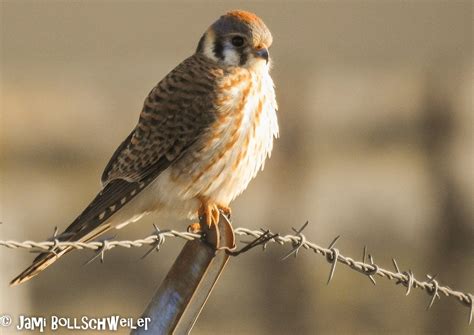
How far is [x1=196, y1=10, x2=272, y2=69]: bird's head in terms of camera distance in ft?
17.6

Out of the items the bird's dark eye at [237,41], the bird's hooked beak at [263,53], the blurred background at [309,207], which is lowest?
the blurred background at [309,207]

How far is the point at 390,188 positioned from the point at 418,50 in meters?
6.02

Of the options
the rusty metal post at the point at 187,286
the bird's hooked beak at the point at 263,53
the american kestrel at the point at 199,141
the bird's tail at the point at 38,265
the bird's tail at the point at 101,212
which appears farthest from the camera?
the bird's hooked beak at the point at 263,53

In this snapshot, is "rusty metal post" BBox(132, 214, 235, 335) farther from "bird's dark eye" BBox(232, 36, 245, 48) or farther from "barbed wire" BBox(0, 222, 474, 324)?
"bird's dark eye" BBox(232, 36, 245, 48)

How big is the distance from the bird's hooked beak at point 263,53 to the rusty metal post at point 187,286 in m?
1.27

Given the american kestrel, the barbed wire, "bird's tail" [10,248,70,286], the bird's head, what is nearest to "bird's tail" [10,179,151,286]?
the american kestrel

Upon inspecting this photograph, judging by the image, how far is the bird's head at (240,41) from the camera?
5.37m

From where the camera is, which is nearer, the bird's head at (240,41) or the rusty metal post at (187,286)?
the rusty metal post at (187,286)

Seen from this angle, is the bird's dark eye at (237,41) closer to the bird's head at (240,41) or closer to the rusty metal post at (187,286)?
the bird's head at (240,41)

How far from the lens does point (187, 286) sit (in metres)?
4.11

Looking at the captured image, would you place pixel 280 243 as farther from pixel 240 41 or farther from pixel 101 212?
pixel 240 41

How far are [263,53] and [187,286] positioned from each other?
5.21 feet

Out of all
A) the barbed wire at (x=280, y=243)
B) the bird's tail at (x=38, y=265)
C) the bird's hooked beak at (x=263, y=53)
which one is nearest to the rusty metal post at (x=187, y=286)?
the barbed wire at (x=280, y=243)

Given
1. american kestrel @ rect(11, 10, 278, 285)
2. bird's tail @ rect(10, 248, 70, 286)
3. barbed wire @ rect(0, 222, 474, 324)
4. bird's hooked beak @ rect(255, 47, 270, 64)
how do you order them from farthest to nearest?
1. bird's hooked beak @ rect(255, 47, 270, 64)
2. american kestrel @ rect(11, 10, 278, 285)
3. bird's tail @ rect(10, 248, 70, 286)
4. barbed wire @ rect(0, 222, 474, 324)
